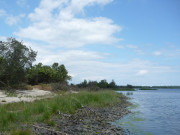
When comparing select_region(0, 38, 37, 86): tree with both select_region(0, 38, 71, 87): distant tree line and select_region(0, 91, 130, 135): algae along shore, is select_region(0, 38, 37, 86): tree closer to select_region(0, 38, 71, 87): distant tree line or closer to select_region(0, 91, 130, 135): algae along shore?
select_region(0, 38, 71, 87): distant tree line

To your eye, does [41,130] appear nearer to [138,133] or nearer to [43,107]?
[43,107]

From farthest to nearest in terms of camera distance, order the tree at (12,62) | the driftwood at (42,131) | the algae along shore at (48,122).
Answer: the tree at (12,62) → the algae along shore at (48,122) → the driftwood at (42,131)

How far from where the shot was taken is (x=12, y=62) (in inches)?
1054

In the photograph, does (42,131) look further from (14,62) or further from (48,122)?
(14,62)

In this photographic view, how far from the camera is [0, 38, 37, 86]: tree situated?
2688 centimetres

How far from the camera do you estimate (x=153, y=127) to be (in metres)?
12.1

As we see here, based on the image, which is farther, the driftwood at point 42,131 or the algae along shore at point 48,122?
the algae along shore at point 48,122

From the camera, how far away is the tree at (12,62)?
26.9 metres

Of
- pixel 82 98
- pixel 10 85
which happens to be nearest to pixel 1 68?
pixel 10 85

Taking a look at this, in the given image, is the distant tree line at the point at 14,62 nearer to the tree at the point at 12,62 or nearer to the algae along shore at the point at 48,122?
the tree at the point at 12,62

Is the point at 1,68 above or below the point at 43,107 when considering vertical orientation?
above

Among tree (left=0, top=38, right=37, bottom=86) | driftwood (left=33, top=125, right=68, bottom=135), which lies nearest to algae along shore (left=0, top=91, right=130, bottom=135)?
driftwood (left=33, top=125, right=68, bottom=135)

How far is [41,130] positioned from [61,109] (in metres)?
4.72

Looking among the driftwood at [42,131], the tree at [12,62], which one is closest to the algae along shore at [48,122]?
the driftwood at [42,131]
